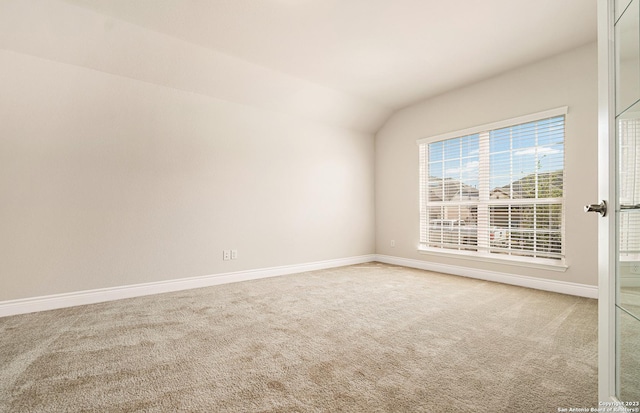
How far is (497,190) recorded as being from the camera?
4.00m

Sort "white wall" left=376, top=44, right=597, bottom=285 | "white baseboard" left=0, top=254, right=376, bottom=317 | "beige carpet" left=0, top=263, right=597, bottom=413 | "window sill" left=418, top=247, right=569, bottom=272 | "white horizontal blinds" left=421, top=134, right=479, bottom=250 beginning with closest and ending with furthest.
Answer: "beige carpet" left=0, top=263, right=597, bottom=413
"white baseboard" left=0, top=254, right=376, bottom=317
"white wall" left=376, top=44, right=597, bottom=285
"window sill" left=418, top=247, right=569, bottom=272
"white horizontal blinds" left=421, top=134, right=479, bottom=250

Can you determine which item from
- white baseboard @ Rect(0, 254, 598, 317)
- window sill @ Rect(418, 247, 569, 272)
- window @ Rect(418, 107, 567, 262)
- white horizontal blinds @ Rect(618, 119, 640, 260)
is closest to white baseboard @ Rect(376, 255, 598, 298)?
white baseboard @ Rect(0, 254, 598, 317)

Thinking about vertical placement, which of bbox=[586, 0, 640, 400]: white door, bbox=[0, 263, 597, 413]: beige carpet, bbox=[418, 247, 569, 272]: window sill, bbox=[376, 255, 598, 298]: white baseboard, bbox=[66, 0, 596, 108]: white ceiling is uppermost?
bbox=[66, 0, 596, 108]: white ceiling

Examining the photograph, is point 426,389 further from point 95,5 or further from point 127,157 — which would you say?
point 95,5

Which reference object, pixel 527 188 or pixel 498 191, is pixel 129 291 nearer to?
pixel 498 191

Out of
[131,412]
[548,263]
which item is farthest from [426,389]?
[548,263]

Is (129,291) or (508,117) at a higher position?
(508,117)

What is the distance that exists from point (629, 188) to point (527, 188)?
3208mm

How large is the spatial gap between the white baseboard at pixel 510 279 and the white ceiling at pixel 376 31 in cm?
278

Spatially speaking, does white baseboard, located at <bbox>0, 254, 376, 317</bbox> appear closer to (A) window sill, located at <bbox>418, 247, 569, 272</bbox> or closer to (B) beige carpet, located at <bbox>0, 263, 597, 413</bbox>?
(B) beige carpet, located at <bbox>0, 263, 597, 413</bbox>

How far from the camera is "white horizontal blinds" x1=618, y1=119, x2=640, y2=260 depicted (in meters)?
0.92

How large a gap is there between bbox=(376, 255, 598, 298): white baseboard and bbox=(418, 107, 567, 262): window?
27cm

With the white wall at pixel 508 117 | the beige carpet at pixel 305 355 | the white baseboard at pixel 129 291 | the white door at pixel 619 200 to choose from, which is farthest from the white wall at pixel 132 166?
the white door at pixel 619 200

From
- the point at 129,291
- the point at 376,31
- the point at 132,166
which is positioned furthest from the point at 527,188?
the point at 129,291
